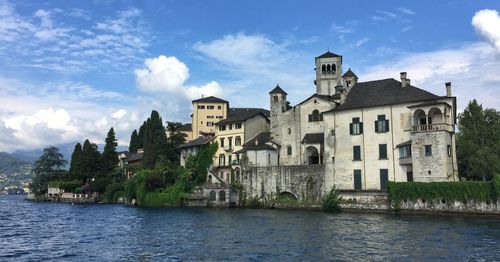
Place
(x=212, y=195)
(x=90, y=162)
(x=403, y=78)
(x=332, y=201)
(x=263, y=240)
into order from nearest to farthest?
1. (x=263, y=240)
2. (x=332, y=201)
3. (x=403, y=78)
4. (x=212, y=195)
5. (x=90, y=162)

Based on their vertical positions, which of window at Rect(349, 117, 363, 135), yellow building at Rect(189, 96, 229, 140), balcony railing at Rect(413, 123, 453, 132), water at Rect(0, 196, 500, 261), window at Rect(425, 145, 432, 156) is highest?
yellow building at Rect(189, 96, 229, 140)

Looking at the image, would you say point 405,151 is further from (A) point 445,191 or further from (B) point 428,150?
(A) point 445,191

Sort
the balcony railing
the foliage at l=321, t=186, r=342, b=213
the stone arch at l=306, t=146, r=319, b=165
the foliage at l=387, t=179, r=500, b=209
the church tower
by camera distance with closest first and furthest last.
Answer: the foliage at l=387, t=179, r=500, b=209
the balcony railing
the foliage at l=321, t=186, r=342, b=213
the stone arch at l=306, t=146, r=319, b=165
the church tower

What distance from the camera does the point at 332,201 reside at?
55.2 meters

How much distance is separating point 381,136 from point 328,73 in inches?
915

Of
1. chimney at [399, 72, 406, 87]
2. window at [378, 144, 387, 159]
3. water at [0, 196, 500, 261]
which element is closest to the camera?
water at [0, 196, 500, 261]

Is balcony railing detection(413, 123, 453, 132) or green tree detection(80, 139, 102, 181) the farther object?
green tree detection(80, 139, 102, 181)

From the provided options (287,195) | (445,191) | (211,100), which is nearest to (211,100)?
(211,100)

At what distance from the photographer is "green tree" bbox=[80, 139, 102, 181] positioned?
336 ft

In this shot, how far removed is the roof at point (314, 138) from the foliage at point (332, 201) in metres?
9.95

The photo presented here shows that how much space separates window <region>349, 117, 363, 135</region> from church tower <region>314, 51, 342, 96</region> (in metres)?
18.3

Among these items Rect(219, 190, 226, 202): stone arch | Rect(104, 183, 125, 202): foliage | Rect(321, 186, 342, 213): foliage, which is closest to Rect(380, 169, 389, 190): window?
Rect(321, 186, 342, 213): foliage

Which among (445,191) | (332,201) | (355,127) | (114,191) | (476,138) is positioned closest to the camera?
(445,191)

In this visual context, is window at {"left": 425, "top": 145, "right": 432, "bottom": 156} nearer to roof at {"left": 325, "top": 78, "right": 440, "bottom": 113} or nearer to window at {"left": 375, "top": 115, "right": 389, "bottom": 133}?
window at {"left": 375, "top": 115, "right": 389, "bottom": 133}
